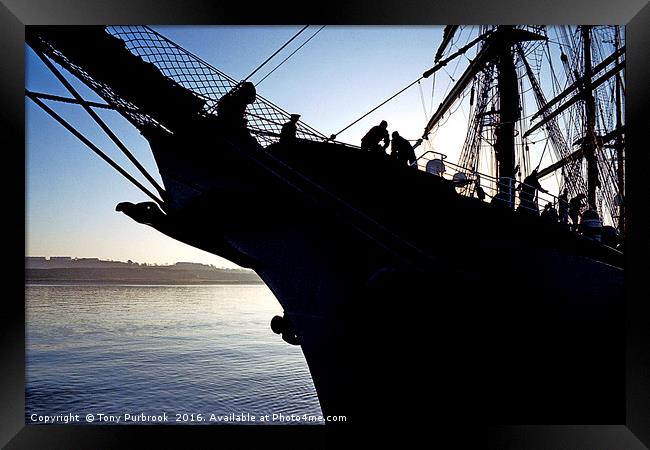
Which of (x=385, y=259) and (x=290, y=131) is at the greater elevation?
(x=290, y=131)

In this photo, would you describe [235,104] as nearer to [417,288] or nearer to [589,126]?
[417,288]

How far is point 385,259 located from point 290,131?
5.84 ft

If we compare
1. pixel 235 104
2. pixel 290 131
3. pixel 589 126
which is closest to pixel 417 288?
pixel 290 131

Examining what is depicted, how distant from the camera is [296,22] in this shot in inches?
165

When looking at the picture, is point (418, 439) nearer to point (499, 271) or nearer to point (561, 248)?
point (499, 271)

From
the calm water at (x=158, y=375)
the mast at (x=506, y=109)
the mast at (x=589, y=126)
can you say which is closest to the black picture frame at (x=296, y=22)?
the calm water at (x=158, y=375)

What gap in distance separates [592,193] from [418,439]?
10.1 m

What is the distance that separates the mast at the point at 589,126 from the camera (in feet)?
34.2

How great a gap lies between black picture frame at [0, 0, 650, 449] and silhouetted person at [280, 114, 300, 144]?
54.9 inches

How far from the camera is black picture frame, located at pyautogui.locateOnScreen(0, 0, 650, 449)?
4.10 meters

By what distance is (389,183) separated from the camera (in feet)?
17.4

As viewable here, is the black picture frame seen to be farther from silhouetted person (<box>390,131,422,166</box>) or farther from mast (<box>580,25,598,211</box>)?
mast (<box>580,25,598,211</box>)

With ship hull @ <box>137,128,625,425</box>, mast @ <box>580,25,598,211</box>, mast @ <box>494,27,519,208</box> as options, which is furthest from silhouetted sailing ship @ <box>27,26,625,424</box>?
mast @ <box>580,25,598,211</box>

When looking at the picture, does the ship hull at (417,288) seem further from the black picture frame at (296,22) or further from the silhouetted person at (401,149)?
the black picture frame at (296,22)
